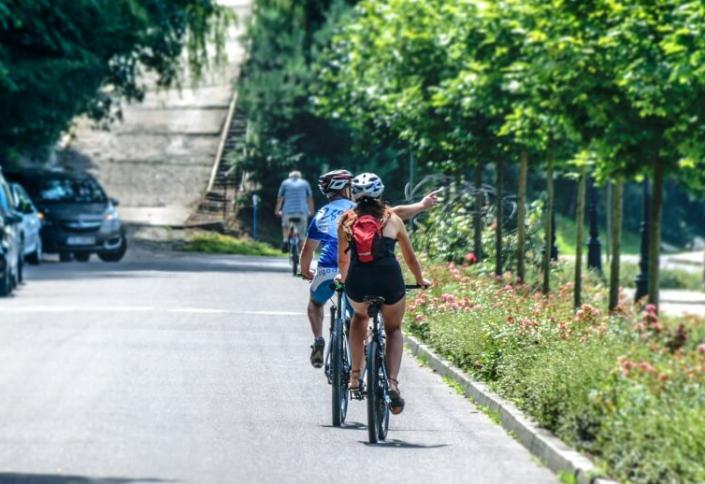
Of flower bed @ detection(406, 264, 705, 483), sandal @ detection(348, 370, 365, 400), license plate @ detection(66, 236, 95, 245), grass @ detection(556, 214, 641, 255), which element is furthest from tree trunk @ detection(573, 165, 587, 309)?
grass @ detection(556, 214, 641, 255)

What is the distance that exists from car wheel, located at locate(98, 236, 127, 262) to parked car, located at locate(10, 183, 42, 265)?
90.9 inches

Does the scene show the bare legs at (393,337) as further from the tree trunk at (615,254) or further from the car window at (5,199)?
the car window at (5,199)

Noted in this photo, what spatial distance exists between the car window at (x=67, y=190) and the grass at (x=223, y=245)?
7.68 metres

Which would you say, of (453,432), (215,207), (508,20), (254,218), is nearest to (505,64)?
(508,20)

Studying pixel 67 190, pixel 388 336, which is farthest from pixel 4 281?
pixel 388 336

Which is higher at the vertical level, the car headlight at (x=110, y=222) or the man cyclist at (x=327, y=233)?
the man cyclist at (x=327, y=233)

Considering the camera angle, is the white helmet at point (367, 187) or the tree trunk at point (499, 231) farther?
the tree trunk at point (499, 231)

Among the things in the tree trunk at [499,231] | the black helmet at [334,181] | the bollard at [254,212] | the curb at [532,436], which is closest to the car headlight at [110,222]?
the tree trunk at [499,231]

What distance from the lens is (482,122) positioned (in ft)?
86.0

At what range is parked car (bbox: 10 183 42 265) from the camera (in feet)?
96.5

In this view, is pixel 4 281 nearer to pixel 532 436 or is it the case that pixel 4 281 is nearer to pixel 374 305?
pixel 374 305

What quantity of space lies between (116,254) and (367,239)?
25.4 metres

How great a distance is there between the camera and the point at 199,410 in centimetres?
1294

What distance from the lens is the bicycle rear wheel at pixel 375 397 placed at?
11.2 meters
